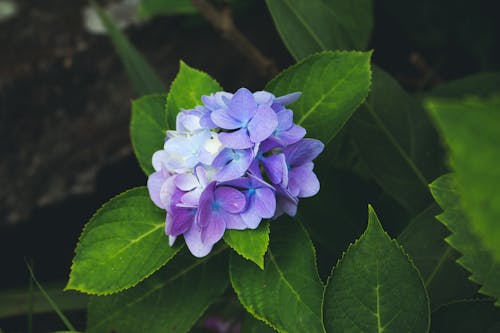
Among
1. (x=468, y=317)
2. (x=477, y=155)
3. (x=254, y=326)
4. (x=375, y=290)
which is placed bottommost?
(x=254, y=326)

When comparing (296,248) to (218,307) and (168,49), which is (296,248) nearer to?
(218,307)

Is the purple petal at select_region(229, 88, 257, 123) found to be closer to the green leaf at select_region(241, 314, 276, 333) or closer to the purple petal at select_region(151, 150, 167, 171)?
the purple petal at select_region(151, 150, 167, 171)

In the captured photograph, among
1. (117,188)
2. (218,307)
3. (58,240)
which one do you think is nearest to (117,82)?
(117,188)

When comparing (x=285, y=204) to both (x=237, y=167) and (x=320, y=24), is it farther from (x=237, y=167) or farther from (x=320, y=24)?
(x=320, y=24)

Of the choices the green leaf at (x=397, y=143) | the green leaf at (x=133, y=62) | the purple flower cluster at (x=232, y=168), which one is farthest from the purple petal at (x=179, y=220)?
the green leaf at (x=133, y=62)

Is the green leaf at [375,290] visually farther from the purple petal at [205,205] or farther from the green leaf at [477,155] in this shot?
the green leaf at [477,155]

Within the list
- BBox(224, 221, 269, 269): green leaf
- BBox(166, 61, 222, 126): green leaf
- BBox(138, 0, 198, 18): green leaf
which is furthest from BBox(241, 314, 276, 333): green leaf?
BBox(138, 0, 198, 18): green leaf

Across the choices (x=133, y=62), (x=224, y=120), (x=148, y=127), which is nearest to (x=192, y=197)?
(x=224, y=120)
